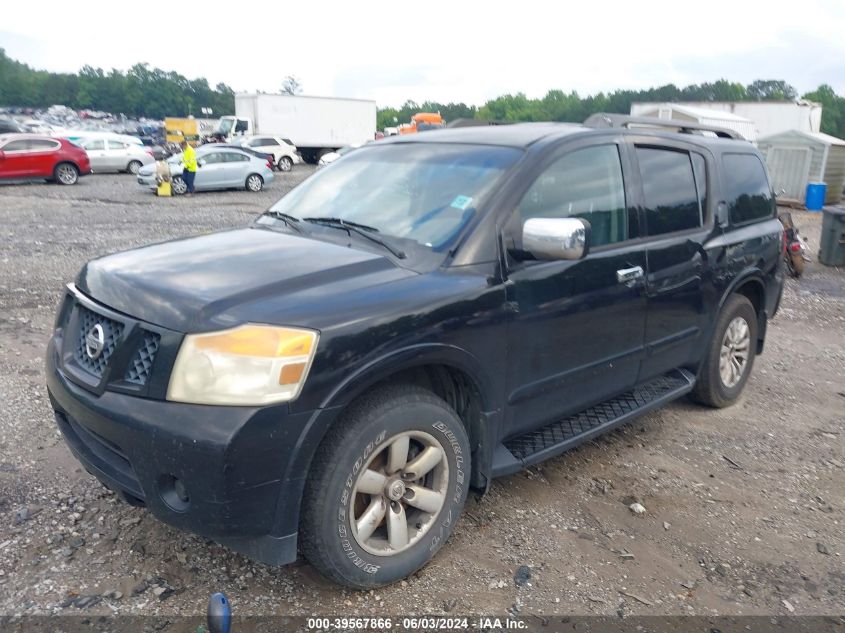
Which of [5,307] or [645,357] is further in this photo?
[5,307]

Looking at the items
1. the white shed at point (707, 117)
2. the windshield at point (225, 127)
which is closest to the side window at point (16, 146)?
→ the windshield at point (225, 127)

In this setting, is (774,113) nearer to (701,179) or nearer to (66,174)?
(66,174)

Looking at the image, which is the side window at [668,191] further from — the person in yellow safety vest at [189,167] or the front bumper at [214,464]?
the person in yellow safety vest at [189,167]

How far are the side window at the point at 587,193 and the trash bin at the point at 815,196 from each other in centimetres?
1840

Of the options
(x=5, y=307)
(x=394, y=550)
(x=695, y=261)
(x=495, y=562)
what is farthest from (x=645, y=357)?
(x=5, y=307)

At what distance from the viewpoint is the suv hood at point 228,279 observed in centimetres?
262

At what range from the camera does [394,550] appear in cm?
297

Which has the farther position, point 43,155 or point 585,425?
point 43,155

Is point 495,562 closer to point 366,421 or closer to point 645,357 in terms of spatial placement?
point 366,421

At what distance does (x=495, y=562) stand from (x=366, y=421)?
3.36 feet

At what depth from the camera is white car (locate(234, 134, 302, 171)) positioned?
30.5 m

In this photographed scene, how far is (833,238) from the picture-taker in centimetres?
1163

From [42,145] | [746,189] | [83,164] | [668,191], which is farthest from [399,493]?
[83,164]

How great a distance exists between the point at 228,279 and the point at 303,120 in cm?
3537
